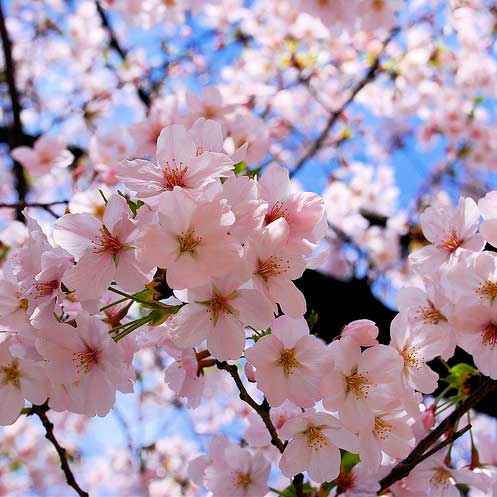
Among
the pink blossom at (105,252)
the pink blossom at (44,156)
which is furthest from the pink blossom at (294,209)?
the pink blossom at (44,156)

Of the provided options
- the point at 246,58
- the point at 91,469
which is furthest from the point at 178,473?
the point at 246,58

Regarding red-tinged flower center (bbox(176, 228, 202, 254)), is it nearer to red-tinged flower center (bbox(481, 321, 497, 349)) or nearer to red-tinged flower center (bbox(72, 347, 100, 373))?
red-tinged flower center (bbox(72, 347, 100, 373))

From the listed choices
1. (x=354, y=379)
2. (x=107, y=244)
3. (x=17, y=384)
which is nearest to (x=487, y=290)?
(x=354, y=379)

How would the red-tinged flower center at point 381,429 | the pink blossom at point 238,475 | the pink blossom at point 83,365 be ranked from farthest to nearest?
the pink blossom at point 238,475, the red-tinged flower center at point 381,429, the pink blossom at point 83,365

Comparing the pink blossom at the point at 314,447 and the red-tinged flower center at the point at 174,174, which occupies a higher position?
the red-tinged flower center at the point at 174,174

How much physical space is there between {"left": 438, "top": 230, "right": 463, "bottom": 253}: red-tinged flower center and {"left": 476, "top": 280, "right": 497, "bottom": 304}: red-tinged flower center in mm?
231

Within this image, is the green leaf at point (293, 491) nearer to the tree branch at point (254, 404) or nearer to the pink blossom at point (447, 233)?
the tree branch at point (254, 404)

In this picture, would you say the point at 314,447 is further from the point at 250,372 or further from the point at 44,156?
the point at 44,156

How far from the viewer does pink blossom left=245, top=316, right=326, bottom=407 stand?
1.10 m

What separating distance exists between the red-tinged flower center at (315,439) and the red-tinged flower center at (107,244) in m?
0.50

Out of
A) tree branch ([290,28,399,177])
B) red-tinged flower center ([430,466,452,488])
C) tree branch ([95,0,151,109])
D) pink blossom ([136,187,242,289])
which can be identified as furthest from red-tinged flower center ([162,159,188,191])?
tree branch ([95,0,151,109])

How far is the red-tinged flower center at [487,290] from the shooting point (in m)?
1.16

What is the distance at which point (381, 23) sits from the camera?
121 inches

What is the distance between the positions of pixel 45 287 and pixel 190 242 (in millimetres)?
297
